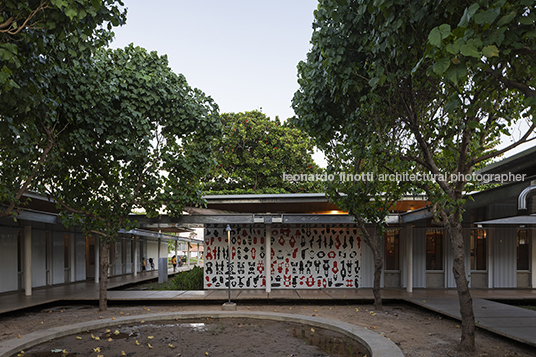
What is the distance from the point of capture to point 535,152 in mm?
8938

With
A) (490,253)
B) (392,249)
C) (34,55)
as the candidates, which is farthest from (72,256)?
(490,253)

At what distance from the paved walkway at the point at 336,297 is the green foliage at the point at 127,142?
294 cm

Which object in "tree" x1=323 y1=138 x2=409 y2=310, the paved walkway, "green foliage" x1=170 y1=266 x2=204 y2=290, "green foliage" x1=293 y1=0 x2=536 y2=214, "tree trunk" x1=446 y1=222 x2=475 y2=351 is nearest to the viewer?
"green foliage" x1=293 y1=0 x2=536 y2=214

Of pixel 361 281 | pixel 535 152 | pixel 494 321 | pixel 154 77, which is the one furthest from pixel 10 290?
pixel 535 152

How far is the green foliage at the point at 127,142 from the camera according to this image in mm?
11836

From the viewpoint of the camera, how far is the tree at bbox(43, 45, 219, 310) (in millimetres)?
11859

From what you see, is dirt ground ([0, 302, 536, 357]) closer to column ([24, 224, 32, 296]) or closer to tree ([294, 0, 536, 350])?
tree ([294, 0, 536, 350])

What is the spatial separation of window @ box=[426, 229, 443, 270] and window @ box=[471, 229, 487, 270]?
4.51ft

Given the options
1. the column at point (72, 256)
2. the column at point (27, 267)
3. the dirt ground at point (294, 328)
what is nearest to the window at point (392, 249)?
the dirt ground at point (294, 328)

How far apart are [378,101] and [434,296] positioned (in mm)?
8511

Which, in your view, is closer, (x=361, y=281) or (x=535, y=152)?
(x=535, y=152)

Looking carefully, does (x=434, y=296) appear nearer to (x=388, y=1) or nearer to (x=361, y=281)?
(x=361, y=281)

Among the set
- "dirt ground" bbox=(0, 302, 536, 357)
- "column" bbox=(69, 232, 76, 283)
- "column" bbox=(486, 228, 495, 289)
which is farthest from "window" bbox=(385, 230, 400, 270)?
"column" bbox=(69, 232, 76, 283)

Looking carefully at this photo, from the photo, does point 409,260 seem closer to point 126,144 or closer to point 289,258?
point 289,258
